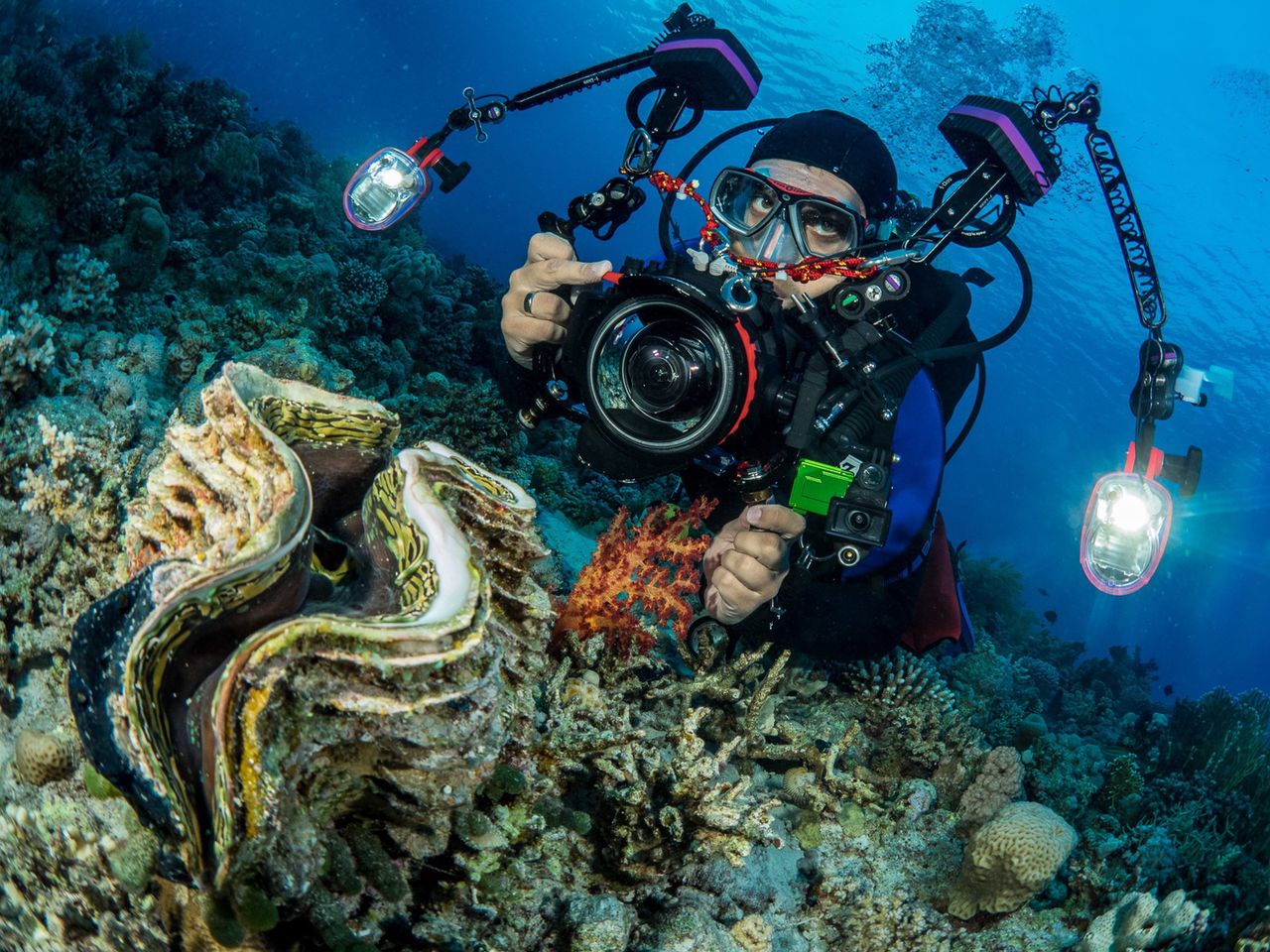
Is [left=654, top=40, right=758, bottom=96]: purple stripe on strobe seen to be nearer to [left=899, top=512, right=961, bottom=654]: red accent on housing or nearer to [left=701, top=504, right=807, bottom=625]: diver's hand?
[left=701, top=504, right=807, bottom=625]: diver's hand

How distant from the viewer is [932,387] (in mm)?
3506

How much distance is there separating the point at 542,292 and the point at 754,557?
1.39m

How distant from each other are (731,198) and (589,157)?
3819 inches

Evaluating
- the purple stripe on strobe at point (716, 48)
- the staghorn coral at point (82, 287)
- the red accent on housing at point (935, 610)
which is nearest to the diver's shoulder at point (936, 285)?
the purple stripe on strobe at point (716, 48)

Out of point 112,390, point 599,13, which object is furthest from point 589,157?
point 112,390

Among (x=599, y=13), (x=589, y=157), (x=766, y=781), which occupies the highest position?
(x=589, y=157)

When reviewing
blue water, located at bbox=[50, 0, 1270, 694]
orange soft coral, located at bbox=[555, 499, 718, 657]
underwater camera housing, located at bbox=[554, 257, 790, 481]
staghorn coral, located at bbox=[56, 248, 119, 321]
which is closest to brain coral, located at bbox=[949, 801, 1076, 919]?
orange soft coral, located at bbox=[555, 499, 718, 657]

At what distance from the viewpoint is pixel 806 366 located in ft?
9.59

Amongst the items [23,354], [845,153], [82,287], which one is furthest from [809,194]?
[82,287]

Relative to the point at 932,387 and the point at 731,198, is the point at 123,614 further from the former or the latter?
the point at 932,387

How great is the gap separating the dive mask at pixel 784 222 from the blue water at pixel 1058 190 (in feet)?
11.2

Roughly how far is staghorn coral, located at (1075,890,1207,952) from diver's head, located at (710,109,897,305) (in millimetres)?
2938

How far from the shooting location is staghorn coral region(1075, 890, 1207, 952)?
2848mm

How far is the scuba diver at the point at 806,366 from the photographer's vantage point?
2.81m
